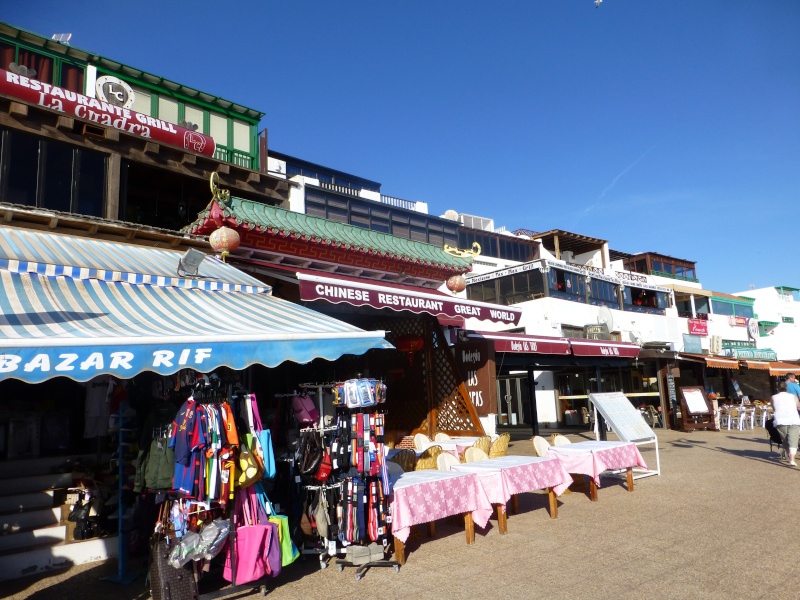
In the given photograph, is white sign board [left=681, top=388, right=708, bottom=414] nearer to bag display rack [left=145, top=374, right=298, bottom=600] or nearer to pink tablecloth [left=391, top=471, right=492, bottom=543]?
pink tablecloth [left=391, top=471, right=492, bottom=543]

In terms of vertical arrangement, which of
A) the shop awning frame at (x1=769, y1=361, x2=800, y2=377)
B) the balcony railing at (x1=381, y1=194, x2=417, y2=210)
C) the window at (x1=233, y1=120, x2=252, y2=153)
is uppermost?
the balcony railing at (x1=381, y1=194, x2=417, y2=210)

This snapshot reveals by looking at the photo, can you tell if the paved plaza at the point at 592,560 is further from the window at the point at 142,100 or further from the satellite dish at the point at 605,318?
the satellite dish at the point at 605,318

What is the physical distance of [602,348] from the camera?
1519 cm

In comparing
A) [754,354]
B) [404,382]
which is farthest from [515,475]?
[754,354]

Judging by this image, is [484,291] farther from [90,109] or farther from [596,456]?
[90,109]

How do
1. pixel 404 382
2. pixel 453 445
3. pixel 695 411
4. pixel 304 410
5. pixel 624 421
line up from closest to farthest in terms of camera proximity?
pixel 304 410 < pixel 453 445 < pixel 624 421 < pixel 404 382 < pixel 695 411

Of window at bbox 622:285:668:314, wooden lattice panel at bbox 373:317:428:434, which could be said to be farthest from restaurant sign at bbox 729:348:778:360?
wooden lattice panel at bbox 373:317:428:434

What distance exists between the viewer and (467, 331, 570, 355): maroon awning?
1196 centimetres

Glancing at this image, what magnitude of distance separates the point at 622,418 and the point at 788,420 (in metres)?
3.63

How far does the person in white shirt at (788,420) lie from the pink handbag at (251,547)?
10.2 metres

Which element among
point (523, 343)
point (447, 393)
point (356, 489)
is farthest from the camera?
point (523, 343)

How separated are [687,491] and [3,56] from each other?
1560 centimetres

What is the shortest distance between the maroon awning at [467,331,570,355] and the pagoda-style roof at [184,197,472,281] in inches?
69.7

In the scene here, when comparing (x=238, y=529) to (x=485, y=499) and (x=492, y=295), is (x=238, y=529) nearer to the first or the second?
(x=485, y=499)
